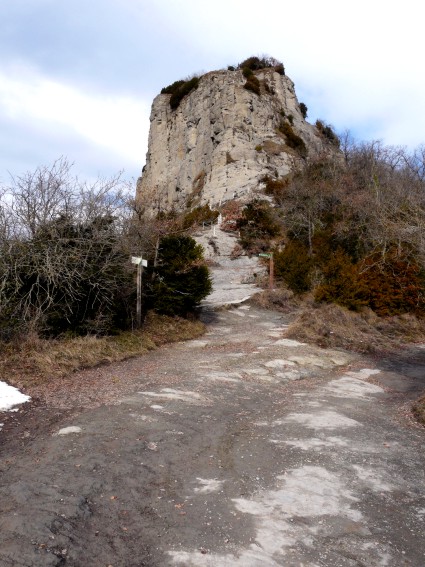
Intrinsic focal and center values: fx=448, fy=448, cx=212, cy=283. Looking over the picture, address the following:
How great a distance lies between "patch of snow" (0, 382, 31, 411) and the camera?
6.43 metres

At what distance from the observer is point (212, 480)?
4512 millimetres

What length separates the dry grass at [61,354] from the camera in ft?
26.4

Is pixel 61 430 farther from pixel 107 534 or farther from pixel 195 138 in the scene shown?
pixel 195 138

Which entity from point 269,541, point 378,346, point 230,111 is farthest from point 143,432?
point 230,111

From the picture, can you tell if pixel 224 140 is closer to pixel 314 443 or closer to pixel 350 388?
pixel 350 388

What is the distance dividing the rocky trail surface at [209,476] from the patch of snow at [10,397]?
1.10ft

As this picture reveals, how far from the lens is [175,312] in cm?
1408

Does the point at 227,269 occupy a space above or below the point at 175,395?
above

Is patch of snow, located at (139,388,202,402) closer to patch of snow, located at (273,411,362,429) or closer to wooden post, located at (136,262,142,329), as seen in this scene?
patch of snow, located at (273,411,362,429)

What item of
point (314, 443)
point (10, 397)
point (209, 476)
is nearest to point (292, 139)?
point (10, 397)

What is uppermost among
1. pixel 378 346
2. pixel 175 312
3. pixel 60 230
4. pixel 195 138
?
pixel 195 138

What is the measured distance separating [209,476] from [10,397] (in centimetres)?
371

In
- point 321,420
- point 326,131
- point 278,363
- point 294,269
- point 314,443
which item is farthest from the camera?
point 326,131

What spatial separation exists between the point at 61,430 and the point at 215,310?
40.6ft
